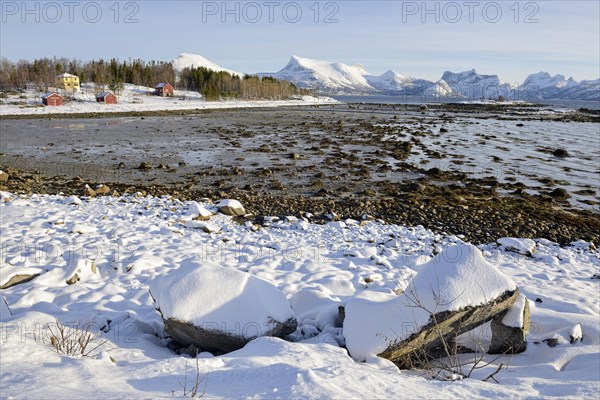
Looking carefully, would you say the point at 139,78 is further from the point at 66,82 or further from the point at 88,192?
the point at 88,192

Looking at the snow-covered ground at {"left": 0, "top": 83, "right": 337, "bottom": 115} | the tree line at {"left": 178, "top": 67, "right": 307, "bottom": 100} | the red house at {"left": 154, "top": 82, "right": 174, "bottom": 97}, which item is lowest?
the snow-covered ground at {"left": 0, "top": 83, "right": 337, "bottom": 115}

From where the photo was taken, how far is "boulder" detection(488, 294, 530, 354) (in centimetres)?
516

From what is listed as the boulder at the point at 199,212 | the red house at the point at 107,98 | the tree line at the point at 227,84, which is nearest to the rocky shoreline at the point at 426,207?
the boulder at the point at 199,212

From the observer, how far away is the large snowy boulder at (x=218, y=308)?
512cm

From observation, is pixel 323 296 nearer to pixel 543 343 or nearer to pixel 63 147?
pixel 543 343

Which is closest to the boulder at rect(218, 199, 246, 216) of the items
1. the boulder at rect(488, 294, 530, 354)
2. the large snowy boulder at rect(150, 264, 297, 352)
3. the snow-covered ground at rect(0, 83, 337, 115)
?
the large snowy boulder at rect(150, 264, 297, 352)

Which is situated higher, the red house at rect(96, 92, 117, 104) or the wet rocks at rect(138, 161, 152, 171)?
the red house at rect(96, 92, 117, 104)

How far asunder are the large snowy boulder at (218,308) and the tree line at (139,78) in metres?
96.5

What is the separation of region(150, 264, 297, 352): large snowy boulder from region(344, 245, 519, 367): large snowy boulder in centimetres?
102

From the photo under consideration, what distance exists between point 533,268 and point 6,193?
14.7 m

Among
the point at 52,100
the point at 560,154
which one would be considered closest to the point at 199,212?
the point at 560,154

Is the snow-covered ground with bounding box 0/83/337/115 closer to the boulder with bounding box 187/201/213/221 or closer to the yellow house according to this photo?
the yellow house

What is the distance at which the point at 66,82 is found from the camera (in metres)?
89.2

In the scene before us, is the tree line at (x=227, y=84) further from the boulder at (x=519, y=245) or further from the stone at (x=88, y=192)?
the boulder at (x=519, y=245)
